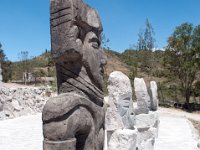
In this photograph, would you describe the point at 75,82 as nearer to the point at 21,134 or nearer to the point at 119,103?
the point at 119,103

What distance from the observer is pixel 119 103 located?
17.8ft

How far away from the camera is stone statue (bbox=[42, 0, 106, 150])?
3.19 metres

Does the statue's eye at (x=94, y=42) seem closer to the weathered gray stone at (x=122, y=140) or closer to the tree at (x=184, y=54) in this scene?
the weathered gray stone at (x=122, y=140)

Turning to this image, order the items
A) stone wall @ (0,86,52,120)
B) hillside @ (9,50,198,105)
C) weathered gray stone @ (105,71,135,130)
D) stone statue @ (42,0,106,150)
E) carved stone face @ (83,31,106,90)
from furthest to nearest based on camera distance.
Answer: hillside @ (9,50,198,105) → stone wall @ (0,86,52,120) → weathered gray stone @ (105,71,135,130) → carved stone face @ (83,31,106,90) → stone statue @ (42,0,106,150)

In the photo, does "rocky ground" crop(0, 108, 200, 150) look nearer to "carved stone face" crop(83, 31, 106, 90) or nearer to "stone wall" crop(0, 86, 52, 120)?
"stone wall" crop(0, 86, 52, 120)

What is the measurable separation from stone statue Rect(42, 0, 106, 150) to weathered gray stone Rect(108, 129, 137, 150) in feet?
4.43

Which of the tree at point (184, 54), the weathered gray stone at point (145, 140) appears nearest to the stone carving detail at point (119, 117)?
the weathered gray stone at point (145, 140)

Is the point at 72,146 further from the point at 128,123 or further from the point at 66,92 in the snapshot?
the point at 128,123

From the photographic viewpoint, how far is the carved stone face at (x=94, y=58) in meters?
3.56

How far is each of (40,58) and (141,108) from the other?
36.6 metres

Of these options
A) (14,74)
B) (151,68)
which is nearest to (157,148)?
(151,68)

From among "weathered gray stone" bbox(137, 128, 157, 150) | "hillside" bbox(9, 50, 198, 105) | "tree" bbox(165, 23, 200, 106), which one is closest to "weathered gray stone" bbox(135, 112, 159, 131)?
"weathered gray stone" bbox(137, 128, 157, 150)

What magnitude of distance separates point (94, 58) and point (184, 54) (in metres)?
18.1

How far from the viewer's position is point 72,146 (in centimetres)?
320
